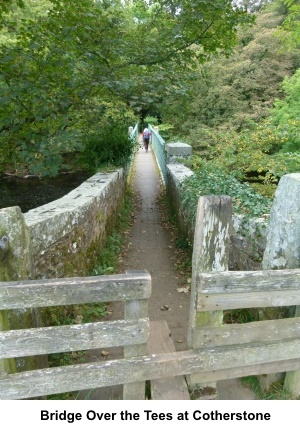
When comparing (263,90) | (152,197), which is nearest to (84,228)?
(152,197)

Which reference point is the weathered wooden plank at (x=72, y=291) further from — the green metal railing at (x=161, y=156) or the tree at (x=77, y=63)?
the green metal railing at (x=161, y=156)

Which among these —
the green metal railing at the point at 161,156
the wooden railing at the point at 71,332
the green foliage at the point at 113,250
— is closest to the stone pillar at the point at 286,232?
the wooden railing at the point at 71,332

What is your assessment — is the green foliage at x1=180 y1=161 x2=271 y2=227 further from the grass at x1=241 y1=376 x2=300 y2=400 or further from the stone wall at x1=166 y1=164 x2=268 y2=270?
the grass at x1=241 y1=376 x2=300 y2=400

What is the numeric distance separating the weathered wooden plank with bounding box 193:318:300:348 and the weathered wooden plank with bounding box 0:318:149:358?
1.41ft

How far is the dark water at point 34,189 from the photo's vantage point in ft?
38.5

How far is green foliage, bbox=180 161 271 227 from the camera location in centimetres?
370

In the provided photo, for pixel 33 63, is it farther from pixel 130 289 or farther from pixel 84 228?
pixel 130 289

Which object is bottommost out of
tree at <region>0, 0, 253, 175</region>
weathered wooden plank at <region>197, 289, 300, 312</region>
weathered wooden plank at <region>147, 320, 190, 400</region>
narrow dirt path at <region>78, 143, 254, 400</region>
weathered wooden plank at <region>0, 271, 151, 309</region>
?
narrow dirt path at <region>78, 143, 254, 400</region>

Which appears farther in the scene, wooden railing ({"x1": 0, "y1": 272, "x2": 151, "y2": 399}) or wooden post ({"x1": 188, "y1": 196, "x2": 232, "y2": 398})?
wooden post ({"x1": 188, "y1": 196, "x2": 232, "y2": 398})

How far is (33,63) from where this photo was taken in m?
4.93

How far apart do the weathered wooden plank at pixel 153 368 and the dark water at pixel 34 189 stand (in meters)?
9.58

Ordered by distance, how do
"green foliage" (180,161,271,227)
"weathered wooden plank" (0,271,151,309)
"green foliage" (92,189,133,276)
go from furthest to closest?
"green foliage" (92,189,133,276)
"green foliage" (180,161,271,227)
"weathered wooden plank" (0,271,151,309)

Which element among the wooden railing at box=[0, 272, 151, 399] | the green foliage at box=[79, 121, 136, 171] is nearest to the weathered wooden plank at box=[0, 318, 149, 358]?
the wooden railing at box=[0, 272, 151, 399]

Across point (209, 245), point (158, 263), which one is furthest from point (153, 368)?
point (158, 263)
